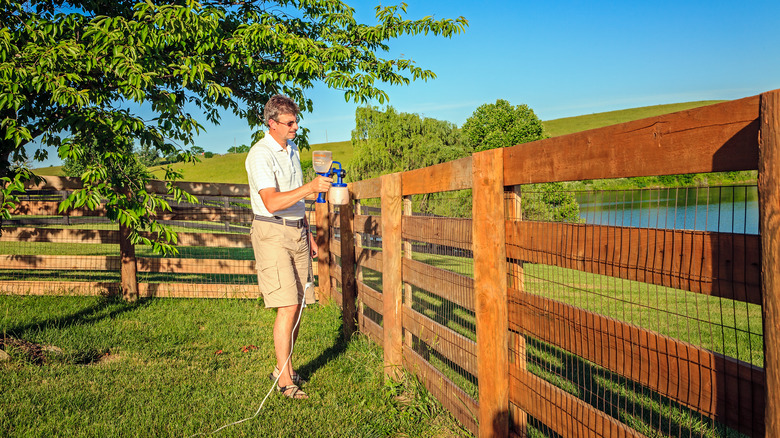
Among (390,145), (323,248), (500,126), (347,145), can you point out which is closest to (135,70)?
(323,248)

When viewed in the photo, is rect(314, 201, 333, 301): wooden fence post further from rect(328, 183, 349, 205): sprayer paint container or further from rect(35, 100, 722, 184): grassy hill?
A: rect(35, 100, 722, 184): grassy hill

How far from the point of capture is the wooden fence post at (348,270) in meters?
5.86

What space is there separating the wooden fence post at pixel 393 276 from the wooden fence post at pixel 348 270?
1.27 meters

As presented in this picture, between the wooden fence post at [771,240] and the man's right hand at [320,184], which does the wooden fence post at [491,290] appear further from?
the wooden fence post at [771,240]

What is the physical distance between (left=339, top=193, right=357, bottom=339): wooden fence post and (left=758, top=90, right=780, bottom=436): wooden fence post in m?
4.64

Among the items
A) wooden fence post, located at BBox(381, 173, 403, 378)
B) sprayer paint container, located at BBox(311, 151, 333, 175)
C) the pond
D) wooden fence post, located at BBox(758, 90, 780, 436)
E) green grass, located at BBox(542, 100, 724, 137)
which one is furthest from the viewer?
green grass, located at BBox(542, 100, 724, 137)

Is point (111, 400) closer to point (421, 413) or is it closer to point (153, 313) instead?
point (421, 413)

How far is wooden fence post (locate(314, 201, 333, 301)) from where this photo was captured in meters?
7.44

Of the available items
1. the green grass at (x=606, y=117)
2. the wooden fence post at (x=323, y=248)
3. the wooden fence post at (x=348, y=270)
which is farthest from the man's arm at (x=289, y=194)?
the green grass at (x=606, y=117)

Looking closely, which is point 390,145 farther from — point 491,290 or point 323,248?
point 491,290

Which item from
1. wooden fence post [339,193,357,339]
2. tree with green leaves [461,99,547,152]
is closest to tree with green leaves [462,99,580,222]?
tree with green leaves [461,99,547,152]

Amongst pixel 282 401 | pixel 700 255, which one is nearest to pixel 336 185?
pixel 282 401

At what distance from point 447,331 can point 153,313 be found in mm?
4877

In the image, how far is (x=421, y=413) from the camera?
12.4 ft
